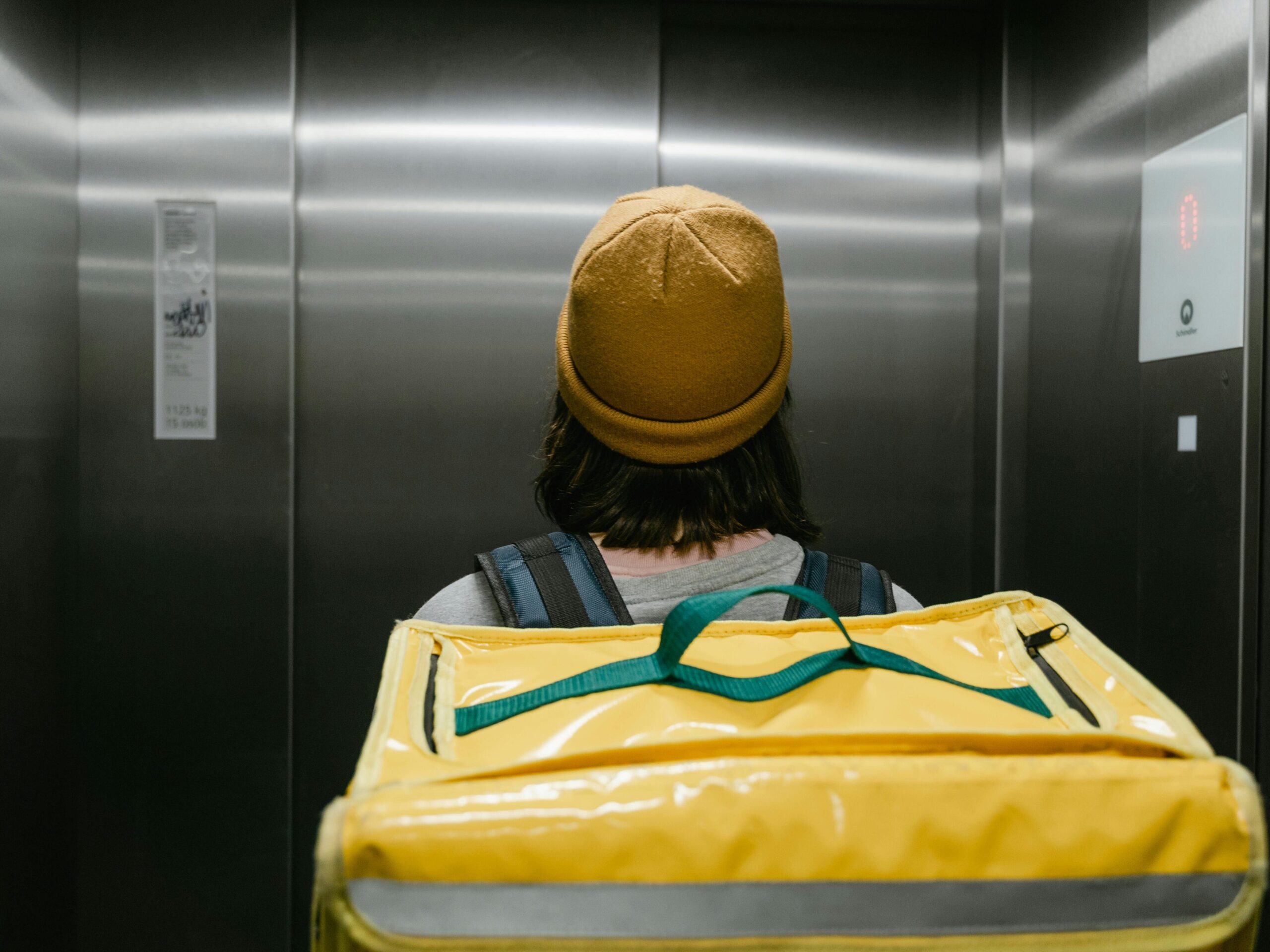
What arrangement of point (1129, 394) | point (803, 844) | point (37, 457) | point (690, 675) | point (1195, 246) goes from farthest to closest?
point (37, 457) → point (1129, 394) → point (1195, 246) → point (690, 675) → point (803, 844)

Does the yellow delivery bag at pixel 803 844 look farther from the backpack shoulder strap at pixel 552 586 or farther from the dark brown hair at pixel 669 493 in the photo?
the dark brown hair at pixel 669 493

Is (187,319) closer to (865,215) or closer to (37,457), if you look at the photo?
(37,457)

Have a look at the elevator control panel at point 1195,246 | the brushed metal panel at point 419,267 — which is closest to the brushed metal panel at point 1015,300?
the elevator control panel at point 1195,246

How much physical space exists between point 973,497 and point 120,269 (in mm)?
2059

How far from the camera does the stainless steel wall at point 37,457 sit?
5.74 ft

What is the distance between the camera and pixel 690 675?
640 millimetres

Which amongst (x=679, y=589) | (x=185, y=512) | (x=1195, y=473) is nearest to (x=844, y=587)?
(x=679, y=589)

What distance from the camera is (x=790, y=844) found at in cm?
52

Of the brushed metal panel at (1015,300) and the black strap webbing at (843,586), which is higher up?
the brushed metal panel at (1015,300)

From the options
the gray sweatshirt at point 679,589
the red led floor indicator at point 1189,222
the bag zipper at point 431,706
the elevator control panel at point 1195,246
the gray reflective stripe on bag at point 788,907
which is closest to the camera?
the gray reflective stripe on bag at point 788,907

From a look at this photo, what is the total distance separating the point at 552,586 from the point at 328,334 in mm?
1364

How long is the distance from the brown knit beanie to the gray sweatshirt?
12 centimetres

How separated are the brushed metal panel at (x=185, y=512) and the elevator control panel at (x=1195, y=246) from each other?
175cm

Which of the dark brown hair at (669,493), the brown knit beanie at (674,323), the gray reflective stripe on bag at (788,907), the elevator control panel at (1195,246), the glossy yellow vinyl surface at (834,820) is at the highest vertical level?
the elevator control panel at (1195,246)
